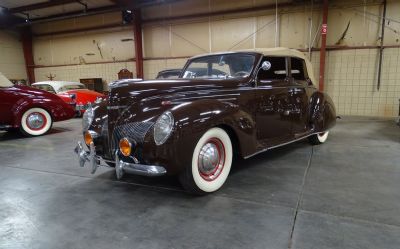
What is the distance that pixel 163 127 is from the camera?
2154 millimetres

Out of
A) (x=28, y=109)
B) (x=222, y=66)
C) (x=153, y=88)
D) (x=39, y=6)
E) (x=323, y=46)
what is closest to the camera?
(x=153, y=88)

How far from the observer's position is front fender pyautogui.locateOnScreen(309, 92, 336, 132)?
12.7ft

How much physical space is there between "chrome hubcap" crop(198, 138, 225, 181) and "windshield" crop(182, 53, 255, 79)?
94 centimetres

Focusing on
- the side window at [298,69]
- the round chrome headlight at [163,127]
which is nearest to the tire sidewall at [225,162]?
the round chrome headlight at [163,127]

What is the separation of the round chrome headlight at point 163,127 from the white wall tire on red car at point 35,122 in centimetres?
459

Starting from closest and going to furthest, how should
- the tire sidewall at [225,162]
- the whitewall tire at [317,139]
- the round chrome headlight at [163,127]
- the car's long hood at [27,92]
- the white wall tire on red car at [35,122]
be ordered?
the round chrome headlight at [163,127], the tire sidewall at [225,162], the whitewall tire at [317,139], the car's long hood at [27,92], the white wall tire on red car at [35,122]

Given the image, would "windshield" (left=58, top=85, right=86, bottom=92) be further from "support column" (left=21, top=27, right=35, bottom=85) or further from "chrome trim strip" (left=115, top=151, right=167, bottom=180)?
"chrome trim strip" (left=115, top=151, right=167, bottom=180)

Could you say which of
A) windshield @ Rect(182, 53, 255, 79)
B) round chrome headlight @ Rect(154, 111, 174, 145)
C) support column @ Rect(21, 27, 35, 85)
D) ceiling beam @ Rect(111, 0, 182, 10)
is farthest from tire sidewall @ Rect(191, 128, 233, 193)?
support column @ Rect(21, 27, 35, 85)

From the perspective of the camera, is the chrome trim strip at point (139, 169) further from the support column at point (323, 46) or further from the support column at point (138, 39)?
the support column at point (138, 39)

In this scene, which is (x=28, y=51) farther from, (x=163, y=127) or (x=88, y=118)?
(x=163, y=127)

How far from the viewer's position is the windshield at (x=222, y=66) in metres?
3.16

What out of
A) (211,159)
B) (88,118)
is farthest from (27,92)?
(211,159)

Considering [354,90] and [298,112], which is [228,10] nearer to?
[354,90]

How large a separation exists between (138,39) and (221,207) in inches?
367
